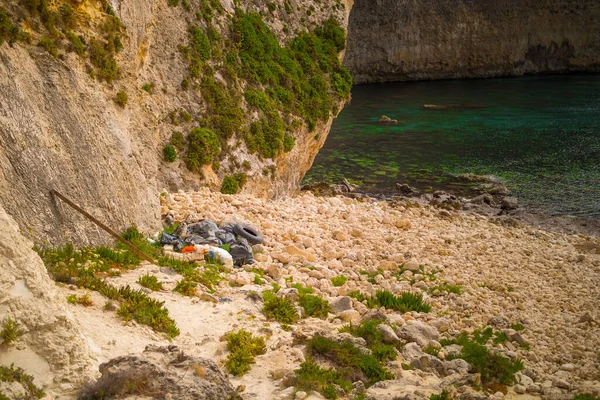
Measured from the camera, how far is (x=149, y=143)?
16891 mm

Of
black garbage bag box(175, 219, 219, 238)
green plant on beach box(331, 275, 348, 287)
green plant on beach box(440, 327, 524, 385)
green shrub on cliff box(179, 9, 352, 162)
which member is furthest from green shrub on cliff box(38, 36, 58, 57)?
green plant on beach box(440, 327, 524, 385)

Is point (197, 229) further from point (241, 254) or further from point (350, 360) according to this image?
point (350, 360)

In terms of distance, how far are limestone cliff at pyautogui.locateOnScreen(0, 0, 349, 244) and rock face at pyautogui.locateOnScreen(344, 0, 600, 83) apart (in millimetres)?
56059

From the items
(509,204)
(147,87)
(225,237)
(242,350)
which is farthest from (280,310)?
(509,204)

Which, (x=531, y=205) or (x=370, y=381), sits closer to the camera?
(x=370, y=381)

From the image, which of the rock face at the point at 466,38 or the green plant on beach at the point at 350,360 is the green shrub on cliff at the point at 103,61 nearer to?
the green plant on beach at the point at 350,360

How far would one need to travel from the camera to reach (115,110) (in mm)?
15469

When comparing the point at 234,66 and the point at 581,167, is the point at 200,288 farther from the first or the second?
the point at 581,167

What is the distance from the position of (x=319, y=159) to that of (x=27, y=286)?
28.4 metres

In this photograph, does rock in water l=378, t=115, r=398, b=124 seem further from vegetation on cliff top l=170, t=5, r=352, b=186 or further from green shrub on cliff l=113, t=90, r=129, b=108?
green shrub on cliff l=113, t=90, r=129, b=108

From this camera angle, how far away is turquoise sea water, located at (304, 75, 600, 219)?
30.6 meters

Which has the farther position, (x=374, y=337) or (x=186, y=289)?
(x=186, y=289)

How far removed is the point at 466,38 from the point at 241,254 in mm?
70086

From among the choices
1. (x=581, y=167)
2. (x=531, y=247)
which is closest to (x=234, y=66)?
(x=531, y=247)
